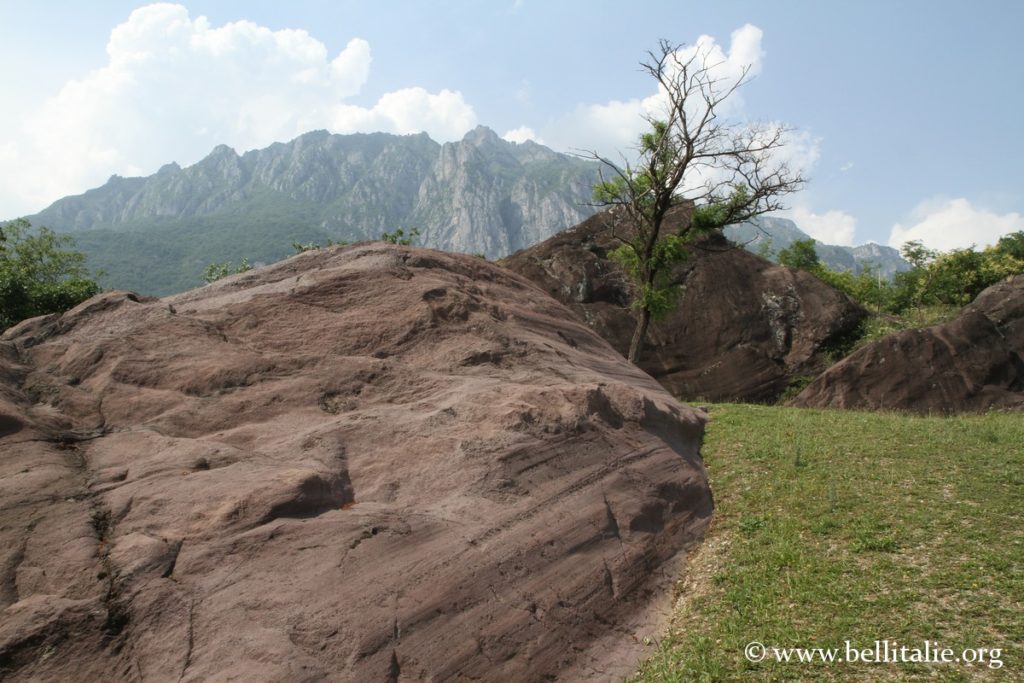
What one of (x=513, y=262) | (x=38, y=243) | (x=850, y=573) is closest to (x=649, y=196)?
(x=513, y=262)

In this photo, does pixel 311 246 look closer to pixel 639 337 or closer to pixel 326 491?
pixel 639 337

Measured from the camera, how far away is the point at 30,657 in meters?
5.74

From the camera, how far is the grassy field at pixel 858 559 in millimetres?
6812

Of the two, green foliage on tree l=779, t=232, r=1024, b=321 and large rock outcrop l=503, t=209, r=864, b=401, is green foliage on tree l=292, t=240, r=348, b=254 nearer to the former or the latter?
large rock outcrop l=503, t=209, r=864, b=401

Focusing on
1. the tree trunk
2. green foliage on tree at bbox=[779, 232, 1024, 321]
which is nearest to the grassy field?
the tree trunk

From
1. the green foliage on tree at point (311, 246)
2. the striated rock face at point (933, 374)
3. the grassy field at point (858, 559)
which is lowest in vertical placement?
the grassy field at point (858, 559)

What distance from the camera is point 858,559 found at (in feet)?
27.9

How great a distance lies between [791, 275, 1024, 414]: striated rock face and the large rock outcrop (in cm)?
584

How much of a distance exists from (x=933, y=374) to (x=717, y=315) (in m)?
9.67

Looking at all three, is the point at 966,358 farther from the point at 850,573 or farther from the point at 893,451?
A: the point at 850,573

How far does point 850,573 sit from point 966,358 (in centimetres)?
1538

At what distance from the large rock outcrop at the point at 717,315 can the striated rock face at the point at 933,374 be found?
5842 mm

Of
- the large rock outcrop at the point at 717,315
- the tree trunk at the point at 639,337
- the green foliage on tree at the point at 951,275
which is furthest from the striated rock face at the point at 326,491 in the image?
the green foliage on tree at the point at 951,275

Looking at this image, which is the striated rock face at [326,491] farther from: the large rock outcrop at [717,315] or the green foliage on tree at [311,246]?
the large rock outcrop at [717,315]
